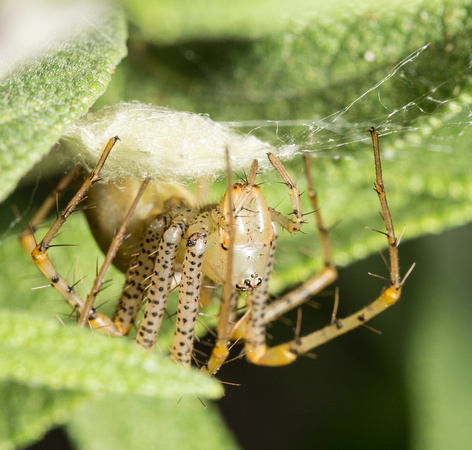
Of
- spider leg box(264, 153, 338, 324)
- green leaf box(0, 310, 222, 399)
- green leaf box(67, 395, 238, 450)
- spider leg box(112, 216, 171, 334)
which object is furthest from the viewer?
green leaf box(67, 395, 238, 450)

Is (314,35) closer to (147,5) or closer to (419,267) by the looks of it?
(147,5)

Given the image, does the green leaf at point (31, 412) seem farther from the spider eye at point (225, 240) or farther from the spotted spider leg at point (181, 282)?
the spider eye at point (225, 240)

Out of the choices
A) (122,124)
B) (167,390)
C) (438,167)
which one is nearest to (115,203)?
(122,124)

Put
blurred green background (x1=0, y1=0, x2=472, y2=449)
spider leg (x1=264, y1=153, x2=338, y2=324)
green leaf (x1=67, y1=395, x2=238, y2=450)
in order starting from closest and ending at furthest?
blurred green background (x1=0, y1=0, x2=472, y2=449), spider leg (x1=264, y1=153, x2=338, y2=324), green leaf (x1=67, y1=395, x2=238, y2=450)

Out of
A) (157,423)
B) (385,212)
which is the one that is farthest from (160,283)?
(157,423)

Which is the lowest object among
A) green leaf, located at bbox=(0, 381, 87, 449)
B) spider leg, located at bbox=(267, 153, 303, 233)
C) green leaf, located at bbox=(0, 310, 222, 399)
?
green leaf, located at bbox=(0, 381, 87, 449)

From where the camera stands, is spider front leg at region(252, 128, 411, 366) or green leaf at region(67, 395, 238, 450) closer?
spider front leg at region(252, 128, 411, 366)

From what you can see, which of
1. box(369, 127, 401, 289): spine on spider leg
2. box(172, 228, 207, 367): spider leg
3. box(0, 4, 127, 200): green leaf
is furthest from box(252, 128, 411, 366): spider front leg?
box(0, 4, 127, 200): green leaf

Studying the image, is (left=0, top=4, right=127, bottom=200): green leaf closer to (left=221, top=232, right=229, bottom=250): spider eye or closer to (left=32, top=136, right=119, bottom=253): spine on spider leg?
(left=32, top=136, right=119, bottom=253): spine on spider leg
